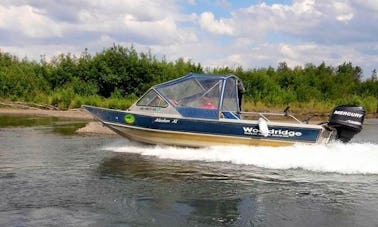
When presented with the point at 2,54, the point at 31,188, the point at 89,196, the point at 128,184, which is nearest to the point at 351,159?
the point at 128,184

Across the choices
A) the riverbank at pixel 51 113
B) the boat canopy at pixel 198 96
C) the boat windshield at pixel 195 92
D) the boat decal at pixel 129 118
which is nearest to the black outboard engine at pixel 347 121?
the boat canopy at pixel 198 96

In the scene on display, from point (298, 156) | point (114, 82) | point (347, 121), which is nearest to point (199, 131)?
point (298, 156)

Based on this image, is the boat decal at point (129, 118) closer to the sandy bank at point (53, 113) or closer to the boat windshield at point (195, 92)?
the boat windshield at point (195, 92)

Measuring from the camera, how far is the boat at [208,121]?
14.0 metres

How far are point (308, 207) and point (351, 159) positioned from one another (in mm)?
4480

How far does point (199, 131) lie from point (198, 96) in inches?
43.5

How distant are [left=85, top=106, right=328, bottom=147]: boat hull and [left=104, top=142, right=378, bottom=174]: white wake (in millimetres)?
200

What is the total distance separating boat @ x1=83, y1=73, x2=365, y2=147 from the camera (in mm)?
14023

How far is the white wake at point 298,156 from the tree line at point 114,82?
21827 mm

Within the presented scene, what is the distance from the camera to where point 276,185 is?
11062 millimetres

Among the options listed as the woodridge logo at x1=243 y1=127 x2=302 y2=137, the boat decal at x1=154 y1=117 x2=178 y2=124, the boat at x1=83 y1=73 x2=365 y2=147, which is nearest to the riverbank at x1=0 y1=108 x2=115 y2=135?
the boat at x1=83 y1=73 x2=365 y2=147

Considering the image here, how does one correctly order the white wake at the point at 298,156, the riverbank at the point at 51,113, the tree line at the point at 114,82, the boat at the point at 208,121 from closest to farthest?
1. the white wake at the point at 298,156
2. the boat at the point at 208,121
3. the riverbank at the point at 51,113
4. the tree line at the point at 114,82

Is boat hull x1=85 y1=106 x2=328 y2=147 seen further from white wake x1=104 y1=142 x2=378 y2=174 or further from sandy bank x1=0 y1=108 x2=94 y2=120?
sandy bank x1=0 y1=108 x2=94 y2=120

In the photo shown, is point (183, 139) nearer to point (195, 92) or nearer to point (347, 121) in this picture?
point (195, 92)
